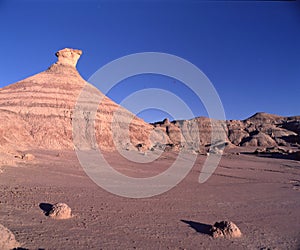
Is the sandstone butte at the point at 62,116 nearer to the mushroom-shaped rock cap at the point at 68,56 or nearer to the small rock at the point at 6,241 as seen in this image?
the mushroom-shaped rock cap at the point at 68,56

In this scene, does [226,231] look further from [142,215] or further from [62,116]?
[62,116]

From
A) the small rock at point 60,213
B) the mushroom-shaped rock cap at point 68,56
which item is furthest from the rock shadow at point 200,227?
the mushroom-shaped rock cap at point 68,56

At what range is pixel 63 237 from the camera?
594cm

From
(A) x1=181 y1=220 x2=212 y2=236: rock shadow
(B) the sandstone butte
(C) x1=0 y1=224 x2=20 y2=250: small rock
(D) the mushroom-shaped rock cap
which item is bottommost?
(C) x1=0 y1=224 x2=20 y2=250: small rock

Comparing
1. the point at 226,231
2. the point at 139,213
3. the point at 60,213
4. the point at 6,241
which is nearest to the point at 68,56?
the point at 139,213

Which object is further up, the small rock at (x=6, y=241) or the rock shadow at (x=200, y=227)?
the rock shadow at (x=200, y=227)

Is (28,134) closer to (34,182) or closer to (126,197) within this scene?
(34,182)

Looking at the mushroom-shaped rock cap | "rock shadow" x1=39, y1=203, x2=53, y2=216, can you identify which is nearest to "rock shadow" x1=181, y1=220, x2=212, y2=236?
"rock shadow" x1=39, y1=203, x2=53, y2=216

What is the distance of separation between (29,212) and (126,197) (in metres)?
3.79

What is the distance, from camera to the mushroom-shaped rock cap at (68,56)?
46.7 meters

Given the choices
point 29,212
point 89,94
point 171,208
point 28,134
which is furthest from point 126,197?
point 89,94

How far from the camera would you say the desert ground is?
6.11 m

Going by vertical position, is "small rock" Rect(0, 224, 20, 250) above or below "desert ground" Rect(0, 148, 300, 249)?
below

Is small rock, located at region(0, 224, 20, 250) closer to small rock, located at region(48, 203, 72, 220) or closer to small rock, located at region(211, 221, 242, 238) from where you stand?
small rock, located at region(48, 203, 72, 220)
